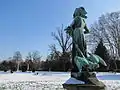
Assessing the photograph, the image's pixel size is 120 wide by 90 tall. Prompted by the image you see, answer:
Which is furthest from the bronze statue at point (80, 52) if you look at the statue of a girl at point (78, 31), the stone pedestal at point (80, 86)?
the stone pedestal at point (80, 86)

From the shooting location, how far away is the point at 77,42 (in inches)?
340

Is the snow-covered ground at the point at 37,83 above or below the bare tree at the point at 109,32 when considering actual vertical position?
below

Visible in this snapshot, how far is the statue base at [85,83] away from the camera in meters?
7.99

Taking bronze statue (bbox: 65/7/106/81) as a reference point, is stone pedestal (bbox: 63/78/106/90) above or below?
below

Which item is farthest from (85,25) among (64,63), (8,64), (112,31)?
(8,64)

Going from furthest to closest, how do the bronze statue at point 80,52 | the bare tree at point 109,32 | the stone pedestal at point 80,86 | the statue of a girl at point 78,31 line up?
the bare tree at point 109,32 → the statue of a girl at point 78,31 → the bronze statue at point 80,52 → the stone pedestal at point 80,86

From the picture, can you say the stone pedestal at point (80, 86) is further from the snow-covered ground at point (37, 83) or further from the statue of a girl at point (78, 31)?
the snow-covered ground at point (37, 83)

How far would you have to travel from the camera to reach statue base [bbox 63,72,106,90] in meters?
7.99

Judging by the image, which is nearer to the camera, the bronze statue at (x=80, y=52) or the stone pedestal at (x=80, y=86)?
the stone pedestal at (x=80, y=86)

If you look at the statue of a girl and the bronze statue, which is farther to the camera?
the statue of a girl

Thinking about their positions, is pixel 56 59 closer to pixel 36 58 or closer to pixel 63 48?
pixel 63 48

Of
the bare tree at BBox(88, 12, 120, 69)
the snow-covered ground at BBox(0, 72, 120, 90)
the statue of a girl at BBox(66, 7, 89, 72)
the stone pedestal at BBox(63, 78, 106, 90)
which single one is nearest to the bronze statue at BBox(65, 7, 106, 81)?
the statue of a girl at BBox(66, 7, 89, 72)

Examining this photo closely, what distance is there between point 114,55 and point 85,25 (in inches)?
1563

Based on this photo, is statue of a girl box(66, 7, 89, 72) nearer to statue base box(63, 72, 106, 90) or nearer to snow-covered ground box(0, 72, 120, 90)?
statue base box(63, 72, 106, 90)
